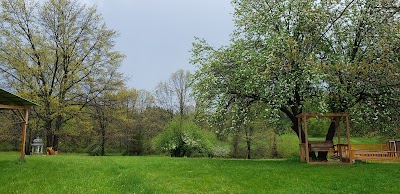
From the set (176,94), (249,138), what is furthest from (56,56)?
(249,138)

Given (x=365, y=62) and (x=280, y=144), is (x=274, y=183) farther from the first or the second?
(x=280, y=144)

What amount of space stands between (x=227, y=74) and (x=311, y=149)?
21.2ft

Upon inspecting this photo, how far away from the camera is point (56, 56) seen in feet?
99.9

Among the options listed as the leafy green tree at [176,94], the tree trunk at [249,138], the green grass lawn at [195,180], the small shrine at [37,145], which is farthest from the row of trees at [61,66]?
the tree trunk at [249,138]

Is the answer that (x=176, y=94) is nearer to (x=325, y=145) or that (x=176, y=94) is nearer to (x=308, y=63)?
(x=325, y=145)

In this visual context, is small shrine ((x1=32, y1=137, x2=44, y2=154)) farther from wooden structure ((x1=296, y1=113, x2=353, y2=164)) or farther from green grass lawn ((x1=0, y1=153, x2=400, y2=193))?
wooden structure ((x1=296, y1=113, x2=353, y2=164))

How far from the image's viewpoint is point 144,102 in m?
53.8

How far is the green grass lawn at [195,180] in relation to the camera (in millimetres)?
10391

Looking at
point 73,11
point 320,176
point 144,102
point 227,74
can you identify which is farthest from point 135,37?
point 320,176

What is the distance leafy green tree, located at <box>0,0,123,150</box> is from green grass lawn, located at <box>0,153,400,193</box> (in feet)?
48.7

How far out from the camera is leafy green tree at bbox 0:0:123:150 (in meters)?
28.7

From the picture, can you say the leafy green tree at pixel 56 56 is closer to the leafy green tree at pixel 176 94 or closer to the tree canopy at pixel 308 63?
the tree canopy at pixel 308 63

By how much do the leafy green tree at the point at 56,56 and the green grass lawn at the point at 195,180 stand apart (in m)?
14.9

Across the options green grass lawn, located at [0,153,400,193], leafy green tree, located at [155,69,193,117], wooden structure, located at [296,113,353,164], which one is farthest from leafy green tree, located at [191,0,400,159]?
leafy green tree, located at [155,69,193,117]
